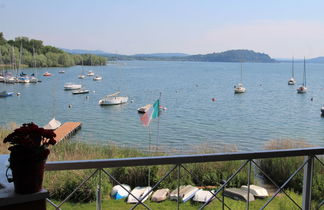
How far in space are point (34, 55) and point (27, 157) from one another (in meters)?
45.8

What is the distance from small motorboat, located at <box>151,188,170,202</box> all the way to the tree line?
34844mm

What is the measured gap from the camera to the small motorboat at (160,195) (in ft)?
15.6

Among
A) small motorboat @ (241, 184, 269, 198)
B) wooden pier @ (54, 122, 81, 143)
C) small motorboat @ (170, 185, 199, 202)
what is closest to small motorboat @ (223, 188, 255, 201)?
small motorboat @ (241, 184, 269, 198)

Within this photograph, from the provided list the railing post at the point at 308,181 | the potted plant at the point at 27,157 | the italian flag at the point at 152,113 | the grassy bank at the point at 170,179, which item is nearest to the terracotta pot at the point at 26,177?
the potted plant at the point at 27,157

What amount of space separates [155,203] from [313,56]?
5071cm

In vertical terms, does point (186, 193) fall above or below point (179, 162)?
below

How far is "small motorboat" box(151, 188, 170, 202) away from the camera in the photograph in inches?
187

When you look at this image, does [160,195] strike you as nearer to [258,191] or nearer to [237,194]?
[237,194]

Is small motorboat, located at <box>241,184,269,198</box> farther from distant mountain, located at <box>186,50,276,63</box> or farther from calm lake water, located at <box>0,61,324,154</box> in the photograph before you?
distant mountain, located at <box>186,50,276,63</box>

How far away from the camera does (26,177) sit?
1258mm

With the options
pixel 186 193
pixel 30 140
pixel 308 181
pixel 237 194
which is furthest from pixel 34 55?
pixel 30 140

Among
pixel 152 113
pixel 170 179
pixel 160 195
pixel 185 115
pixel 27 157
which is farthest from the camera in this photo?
pixel 185 115

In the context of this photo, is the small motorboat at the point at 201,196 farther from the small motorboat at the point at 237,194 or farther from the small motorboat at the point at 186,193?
the small motorboat at the point at 237,194

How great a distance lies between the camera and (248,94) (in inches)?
1411
